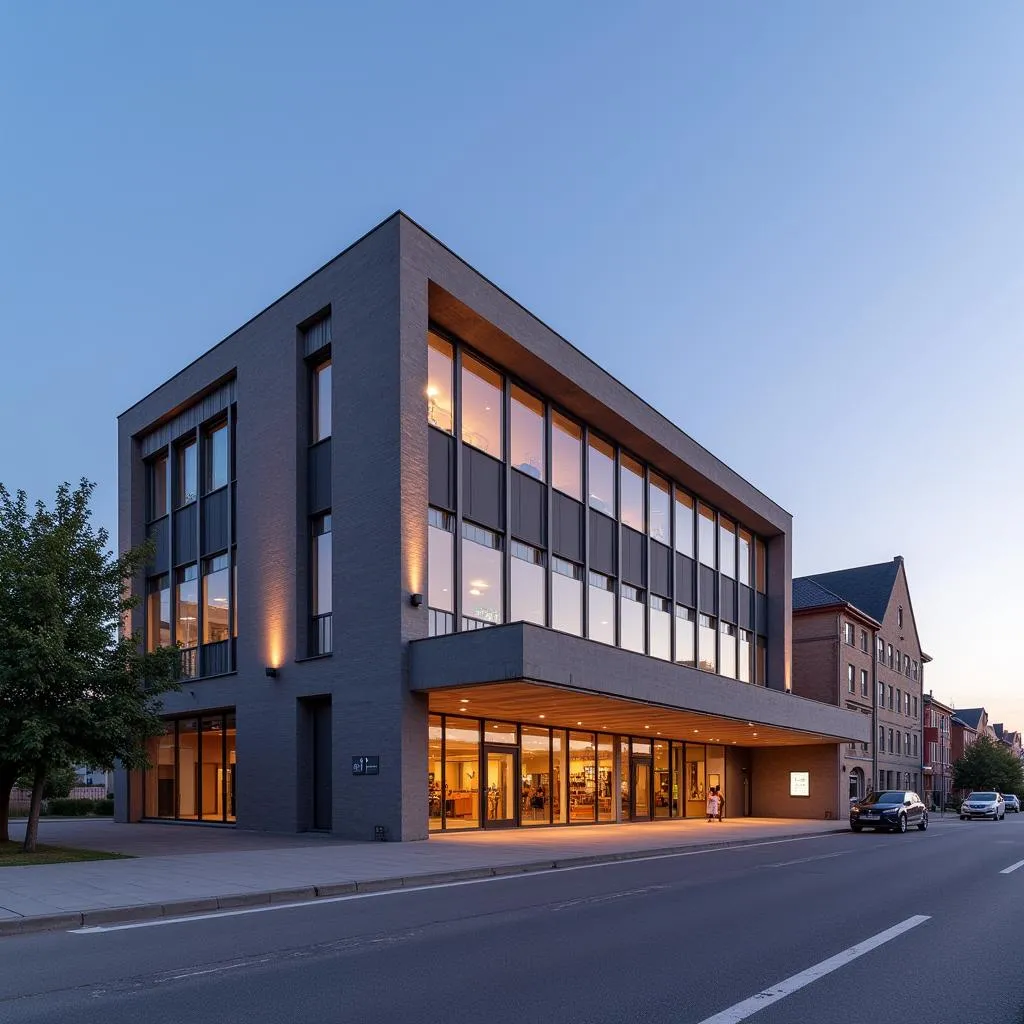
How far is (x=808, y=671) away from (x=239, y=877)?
42163 millimetres

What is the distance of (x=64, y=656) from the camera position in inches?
744

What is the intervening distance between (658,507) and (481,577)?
12.2 metres

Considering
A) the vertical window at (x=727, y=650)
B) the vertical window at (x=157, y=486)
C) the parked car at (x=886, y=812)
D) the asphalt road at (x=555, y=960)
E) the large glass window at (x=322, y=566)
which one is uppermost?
the vertical window at (x=157, y=486)

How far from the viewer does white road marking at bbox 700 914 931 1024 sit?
22.8ft

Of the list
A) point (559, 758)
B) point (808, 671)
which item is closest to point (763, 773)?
point (808, 671)

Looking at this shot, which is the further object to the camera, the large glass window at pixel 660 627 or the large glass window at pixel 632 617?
the large glass window at pixel 660 627

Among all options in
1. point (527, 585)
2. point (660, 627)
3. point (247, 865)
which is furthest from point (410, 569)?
point (660, 627)

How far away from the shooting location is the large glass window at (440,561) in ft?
80.8

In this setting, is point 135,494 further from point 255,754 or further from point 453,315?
point 453,315

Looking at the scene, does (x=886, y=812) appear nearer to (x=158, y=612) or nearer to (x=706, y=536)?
(x=706, y=536)

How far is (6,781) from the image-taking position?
21.2 meters

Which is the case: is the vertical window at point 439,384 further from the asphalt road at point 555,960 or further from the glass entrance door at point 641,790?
the glass entrance door at point 641,790

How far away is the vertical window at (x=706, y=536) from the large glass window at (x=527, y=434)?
480 inches

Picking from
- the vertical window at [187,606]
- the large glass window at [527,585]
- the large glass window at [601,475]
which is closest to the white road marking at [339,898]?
the large glass window at [527,585]
